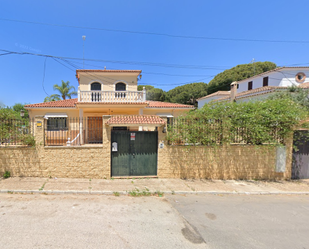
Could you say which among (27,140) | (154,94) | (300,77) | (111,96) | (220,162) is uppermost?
(300,77)

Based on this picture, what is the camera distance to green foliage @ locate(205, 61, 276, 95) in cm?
2752

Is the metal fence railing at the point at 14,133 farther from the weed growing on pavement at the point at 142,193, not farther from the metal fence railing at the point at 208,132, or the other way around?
the metal fence railing at the point at 208,132

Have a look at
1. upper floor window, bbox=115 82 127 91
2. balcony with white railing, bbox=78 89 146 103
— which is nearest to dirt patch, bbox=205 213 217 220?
balcony with white railing, bbox=78 89 146 103

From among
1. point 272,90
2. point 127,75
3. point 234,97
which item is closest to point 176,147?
point 127,75

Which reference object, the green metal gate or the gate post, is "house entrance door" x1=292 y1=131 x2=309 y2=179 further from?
the gate post

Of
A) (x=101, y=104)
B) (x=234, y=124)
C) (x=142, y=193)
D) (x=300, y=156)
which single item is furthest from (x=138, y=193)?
(x=101, y=104)

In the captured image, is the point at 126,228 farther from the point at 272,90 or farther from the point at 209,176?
the point at 272,90

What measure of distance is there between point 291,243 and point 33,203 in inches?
223

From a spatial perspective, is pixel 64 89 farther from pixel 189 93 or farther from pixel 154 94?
pixel 189 93

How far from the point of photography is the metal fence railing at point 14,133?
5285 mm

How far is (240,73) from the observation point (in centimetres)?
2794

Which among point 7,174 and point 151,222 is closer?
point 151,222

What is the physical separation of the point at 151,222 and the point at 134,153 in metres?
2.81

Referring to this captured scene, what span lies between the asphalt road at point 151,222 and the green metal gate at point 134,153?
4.73 ft
